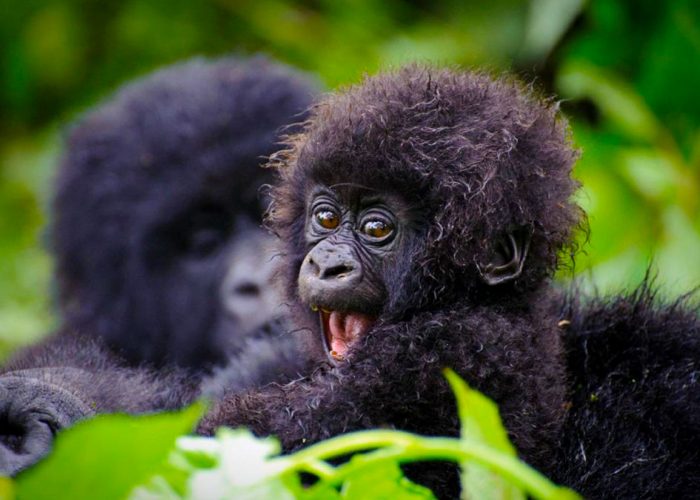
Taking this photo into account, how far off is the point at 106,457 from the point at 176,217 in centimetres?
261

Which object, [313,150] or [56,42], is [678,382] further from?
[56,42]

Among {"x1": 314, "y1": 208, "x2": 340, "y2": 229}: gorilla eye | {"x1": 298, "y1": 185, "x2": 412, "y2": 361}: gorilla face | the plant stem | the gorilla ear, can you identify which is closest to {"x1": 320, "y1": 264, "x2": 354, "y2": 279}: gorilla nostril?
{"x1": 298, "y1": 185, "x2": 412, "y2": 361}: gorilla face

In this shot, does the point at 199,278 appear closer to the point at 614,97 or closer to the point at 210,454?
the point at 614,97

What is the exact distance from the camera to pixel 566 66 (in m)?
5.00

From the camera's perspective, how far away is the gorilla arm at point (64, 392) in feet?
6.46

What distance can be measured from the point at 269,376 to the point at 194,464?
4.00ft

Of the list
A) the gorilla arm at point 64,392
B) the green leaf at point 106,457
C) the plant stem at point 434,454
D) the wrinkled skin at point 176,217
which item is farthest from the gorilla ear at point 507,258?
the wrinkled skin at point 176,217

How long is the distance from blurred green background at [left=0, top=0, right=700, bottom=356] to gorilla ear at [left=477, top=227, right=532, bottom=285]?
1.57 meters

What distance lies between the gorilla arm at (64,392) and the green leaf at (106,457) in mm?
554

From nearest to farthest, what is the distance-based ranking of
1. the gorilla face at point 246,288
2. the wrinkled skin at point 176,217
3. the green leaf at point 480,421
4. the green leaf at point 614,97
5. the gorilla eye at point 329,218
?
the green leaf at point 480,421 < the gorilla eye at point 329,218 < the gorilla face at point 246,288 < the wrinkled skin at point 176,217 < the green leaf at point 614,97

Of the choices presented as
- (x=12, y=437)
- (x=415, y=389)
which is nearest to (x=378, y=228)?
(x=415, y=389)

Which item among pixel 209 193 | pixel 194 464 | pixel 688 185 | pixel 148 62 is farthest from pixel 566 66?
pixel 194 464

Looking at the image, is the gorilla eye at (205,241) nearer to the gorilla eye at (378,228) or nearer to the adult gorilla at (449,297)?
the adult gorilla at (449,297)

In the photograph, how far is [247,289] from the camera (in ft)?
12.1
